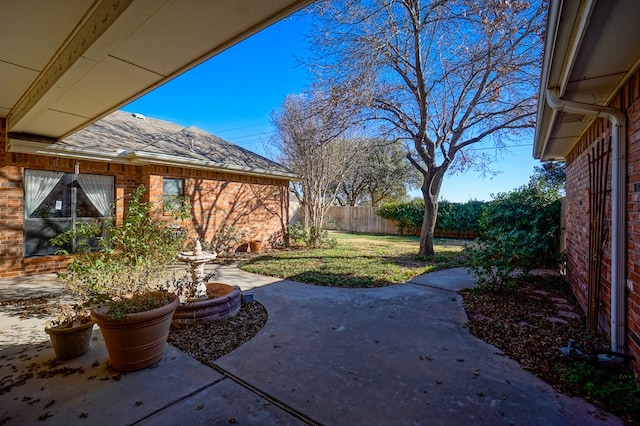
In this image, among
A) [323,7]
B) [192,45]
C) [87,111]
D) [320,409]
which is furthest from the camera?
[323,7]

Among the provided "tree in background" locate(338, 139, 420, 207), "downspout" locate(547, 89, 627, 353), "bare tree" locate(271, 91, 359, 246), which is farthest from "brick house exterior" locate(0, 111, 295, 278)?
"tree in background" locate(338, 139, 420, 207)

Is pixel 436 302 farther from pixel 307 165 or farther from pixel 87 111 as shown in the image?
pixel 307 165

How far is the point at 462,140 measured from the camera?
30.8ft

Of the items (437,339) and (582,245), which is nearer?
(437,339)

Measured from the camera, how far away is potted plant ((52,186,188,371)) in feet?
8.77

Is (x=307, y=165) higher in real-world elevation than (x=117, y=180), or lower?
higher

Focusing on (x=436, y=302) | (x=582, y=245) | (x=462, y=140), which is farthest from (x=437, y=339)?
(x=462, y=140)

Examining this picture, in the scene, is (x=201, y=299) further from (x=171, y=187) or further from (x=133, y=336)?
(x=171, y=187)

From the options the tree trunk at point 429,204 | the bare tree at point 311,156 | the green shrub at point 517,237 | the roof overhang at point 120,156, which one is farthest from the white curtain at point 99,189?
the tree trunk at point 429,204

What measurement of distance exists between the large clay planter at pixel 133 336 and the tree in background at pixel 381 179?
736 inches

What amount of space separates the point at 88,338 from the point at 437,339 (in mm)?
3699

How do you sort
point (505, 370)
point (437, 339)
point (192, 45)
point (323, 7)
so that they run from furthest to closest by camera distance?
1. point (323, 7)
2. point (437, 339)
3. point (505, 370)
4. point (192, 45)

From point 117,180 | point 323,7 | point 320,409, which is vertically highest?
point 323,7

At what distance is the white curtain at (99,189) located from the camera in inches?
274
